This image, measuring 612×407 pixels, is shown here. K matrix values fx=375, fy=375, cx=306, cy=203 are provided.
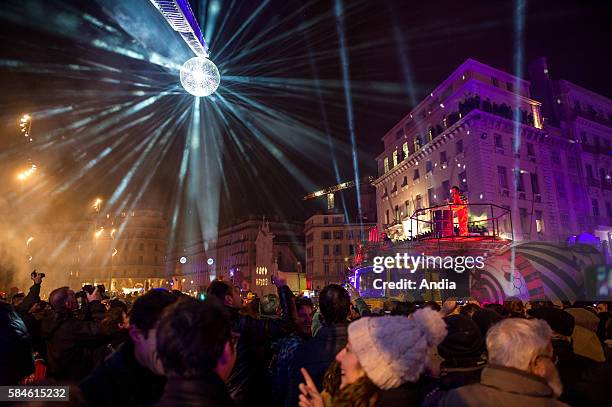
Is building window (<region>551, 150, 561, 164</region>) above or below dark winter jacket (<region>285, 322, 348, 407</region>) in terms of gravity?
above

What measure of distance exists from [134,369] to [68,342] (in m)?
3.28

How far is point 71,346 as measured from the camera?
5.00 m

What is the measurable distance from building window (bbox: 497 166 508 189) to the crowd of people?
2872 cm

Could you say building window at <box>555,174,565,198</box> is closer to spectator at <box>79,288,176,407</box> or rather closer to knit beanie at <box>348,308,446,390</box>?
knit beanie at <box>348,308,446,390</box>

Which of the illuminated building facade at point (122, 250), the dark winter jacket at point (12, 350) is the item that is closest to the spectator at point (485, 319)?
the dark winter jacket at point (12, 350)

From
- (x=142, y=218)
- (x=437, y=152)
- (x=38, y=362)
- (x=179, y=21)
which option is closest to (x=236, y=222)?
(x=142, y=218)

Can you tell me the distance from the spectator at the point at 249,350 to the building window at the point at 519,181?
3315cm

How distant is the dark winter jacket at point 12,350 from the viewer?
369 centimetres

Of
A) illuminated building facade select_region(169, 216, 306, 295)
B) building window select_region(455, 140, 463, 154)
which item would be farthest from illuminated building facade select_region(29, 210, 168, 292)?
building window select_region(455, 140, 463, 154)

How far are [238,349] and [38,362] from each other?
3111 millimetres

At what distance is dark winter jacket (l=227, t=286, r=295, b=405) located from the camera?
11.8 ft

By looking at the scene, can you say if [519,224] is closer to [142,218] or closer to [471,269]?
[471,269]

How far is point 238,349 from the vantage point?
366 cm

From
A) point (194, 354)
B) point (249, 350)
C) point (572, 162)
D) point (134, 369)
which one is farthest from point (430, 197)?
point (194, 354)
